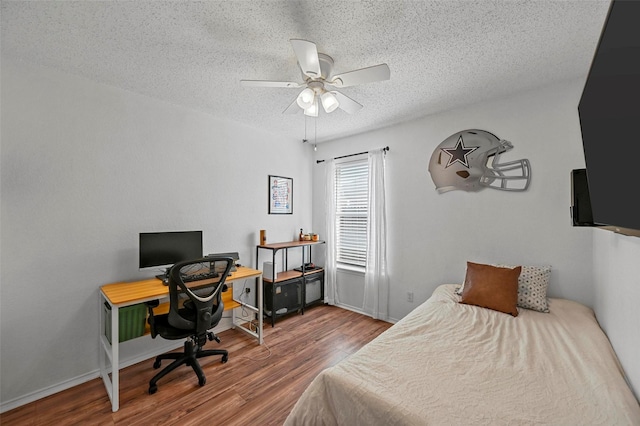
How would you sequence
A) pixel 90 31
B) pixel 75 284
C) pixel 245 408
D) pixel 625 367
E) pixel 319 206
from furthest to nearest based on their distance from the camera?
pixel 319 206 → pixel 75 284 → pixel 245 408 → pixel 90 31 → pixel 625 367

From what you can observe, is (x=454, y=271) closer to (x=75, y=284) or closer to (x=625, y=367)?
(x=625, y=367)

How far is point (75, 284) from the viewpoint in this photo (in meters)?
2.27

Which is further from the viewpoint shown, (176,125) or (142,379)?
(176,125)

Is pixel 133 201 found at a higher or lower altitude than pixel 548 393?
higher

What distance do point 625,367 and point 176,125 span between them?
398 cm

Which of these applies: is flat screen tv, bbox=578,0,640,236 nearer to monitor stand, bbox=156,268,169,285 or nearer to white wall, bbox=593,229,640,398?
white wall, bbox=593,229,640,398

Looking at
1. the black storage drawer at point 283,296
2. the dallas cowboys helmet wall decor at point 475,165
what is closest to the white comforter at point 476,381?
the dallas cowboys helmet wall decor at point 475,165

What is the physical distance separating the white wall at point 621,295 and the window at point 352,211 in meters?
2.36

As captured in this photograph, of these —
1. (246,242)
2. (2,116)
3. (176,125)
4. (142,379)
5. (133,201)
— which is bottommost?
(142,379)

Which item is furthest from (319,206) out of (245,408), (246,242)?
(245,408)

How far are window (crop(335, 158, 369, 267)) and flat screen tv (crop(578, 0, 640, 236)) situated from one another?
2.87 m

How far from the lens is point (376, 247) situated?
3.61 metres

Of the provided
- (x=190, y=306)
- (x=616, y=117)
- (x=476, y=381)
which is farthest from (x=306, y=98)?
(x=476, y=381)

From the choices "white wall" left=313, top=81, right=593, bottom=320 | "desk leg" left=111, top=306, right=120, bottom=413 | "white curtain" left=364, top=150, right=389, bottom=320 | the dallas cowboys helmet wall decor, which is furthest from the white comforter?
"white curtain" left=364, top=150, right=389, bottom=320
